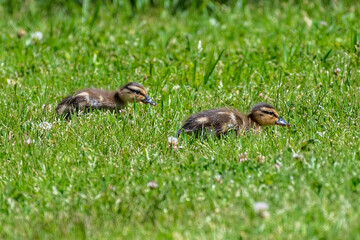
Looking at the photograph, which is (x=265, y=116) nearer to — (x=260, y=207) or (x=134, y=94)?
(x=134, y=94)

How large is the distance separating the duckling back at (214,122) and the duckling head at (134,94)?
0.78 m

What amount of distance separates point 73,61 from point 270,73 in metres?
2.18

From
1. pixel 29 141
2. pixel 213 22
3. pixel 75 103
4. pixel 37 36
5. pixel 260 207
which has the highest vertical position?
pixel 260 207

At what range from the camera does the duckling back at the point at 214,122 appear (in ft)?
17.0

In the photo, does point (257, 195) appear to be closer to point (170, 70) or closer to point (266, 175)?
point (266, 175)

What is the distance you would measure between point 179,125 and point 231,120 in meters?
0.43

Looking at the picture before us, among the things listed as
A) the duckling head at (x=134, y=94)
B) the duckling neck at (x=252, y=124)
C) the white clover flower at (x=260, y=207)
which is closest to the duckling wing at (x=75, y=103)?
the duckling head at (x=134, y=94)

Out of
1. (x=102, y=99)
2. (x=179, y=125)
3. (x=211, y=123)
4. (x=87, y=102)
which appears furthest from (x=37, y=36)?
(x=211, y=123)

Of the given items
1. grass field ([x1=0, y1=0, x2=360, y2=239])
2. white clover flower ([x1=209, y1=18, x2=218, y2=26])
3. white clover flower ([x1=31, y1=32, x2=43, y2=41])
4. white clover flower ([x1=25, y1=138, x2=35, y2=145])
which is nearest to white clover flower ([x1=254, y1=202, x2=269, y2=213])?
grass field ([x1=0, y1=0, x2=360, y2=239])

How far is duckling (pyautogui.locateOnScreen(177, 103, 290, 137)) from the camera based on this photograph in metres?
5.19

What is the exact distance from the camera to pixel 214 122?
5211mm

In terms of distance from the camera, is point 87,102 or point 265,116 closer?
point 265,116

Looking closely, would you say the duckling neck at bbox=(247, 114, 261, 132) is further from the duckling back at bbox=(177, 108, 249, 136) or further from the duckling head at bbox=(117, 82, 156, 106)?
the duckling head at bbox=(117, 82, 156, 106)

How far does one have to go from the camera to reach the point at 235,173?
422cm
